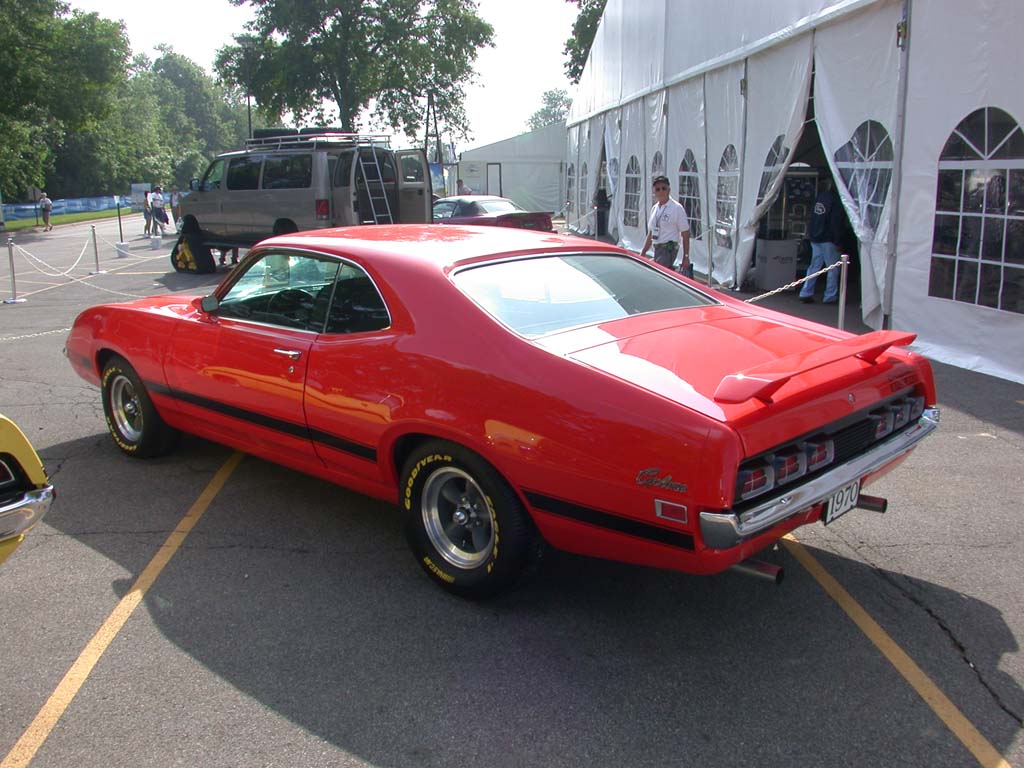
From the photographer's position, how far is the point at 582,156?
1083 inches

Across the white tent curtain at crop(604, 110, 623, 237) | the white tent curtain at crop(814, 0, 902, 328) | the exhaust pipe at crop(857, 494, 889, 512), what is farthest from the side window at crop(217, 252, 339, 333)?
the white tent curtain at crop(604, 110, 623, 237)

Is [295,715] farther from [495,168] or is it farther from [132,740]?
[495,168]

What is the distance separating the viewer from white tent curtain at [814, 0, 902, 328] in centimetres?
941

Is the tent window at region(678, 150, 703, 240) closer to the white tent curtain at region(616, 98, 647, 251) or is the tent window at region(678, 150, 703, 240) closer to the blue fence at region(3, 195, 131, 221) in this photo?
the white tent curtain at region(616, 98, 647, 251)

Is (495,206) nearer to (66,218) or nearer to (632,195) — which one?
(632,195)

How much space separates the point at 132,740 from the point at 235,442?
2.18m

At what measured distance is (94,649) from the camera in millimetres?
3473

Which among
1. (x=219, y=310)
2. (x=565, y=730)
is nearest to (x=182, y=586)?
(x=219, y=310)

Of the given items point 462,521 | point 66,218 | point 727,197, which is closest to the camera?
point 462,521

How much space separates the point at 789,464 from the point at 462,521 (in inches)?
54.0

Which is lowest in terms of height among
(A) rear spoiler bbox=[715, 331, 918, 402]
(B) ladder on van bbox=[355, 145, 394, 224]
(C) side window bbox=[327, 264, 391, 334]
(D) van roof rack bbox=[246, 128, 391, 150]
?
(A) rear spoiler bbox=[715, 331, 918, 402]

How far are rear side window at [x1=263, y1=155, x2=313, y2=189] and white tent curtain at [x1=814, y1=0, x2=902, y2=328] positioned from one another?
9.04 metres

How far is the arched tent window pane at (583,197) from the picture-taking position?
27016 mm

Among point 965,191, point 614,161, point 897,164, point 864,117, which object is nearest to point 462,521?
point 965,191
